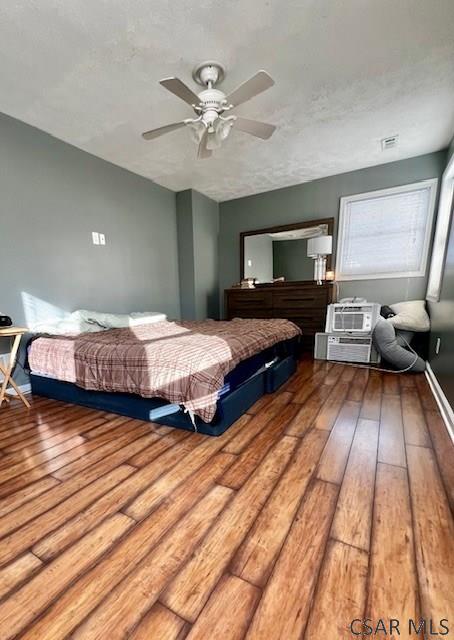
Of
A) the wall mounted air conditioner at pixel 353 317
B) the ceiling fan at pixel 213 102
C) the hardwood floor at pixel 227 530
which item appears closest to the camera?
the hardwood floor at pixel 227 530

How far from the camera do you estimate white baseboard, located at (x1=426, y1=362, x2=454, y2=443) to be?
5.60 feet

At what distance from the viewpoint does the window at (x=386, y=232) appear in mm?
3379

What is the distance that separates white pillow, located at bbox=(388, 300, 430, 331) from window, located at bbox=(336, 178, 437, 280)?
1.64 feet

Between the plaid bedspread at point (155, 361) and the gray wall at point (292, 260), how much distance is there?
203cm

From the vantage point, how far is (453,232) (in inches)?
92.3

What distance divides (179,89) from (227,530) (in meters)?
2.41

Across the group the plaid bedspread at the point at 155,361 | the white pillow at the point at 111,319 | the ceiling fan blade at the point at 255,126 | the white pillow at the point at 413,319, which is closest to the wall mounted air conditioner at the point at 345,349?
the white pillow at the point at 413,319

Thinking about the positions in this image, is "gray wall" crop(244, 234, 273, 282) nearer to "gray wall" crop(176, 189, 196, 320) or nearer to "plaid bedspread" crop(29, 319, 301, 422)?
"gray wall" crop(176, 189, 196, 320)

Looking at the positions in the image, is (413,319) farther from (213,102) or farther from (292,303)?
(213,102)

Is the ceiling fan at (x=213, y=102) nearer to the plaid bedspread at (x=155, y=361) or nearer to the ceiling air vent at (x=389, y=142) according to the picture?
the plaid bedspread at (x=155, y=361)

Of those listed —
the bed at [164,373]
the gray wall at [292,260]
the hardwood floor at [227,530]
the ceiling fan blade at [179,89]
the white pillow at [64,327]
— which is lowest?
the hardwood floor at [227,530]

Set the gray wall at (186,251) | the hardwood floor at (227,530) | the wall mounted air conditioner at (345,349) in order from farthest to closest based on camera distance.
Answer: the gray wall at (186,251)
the wall mounted air conditioner at (345,349)
the hardwood floor at (227,530)

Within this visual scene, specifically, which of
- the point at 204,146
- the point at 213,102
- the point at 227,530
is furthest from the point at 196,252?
the point at 227,530

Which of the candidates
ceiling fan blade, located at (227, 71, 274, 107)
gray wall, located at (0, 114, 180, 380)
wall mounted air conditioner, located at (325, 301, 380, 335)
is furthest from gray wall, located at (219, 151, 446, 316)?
ceiling fan blade, located at (227, 71, 274, 107)
